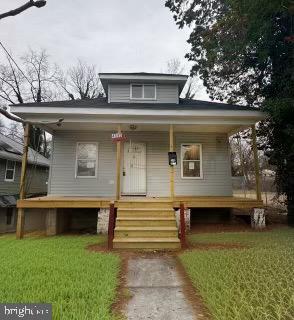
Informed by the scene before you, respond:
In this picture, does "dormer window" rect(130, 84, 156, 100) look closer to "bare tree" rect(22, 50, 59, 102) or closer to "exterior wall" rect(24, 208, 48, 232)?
"exterior wall" rect(24, 208, 48, 232)

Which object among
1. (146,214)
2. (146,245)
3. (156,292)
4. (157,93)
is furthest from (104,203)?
(157,93)

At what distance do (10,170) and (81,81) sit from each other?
53.1ft

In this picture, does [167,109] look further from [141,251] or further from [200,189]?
[141,251]

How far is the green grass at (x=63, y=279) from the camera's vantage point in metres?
3.24

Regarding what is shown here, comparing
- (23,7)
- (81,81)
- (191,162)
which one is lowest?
(191,162)

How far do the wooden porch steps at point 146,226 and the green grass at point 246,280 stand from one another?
0.91m

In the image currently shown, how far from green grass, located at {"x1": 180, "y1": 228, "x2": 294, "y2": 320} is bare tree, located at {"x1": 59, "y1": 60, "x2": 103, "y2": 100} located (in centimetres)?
2685

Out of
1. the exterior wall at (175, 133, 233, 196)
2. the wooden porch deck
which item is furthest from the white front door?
the wooden porch deck

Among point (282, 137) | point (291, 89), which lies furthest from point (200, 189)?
point (291, 89)

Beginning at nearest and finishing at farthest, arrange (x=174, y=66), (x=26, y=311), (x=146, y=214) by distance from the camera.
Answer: (x=26, y=311), (x=146, y=214), (x=174, y=66)

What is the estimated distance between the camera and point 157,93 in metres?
12.1

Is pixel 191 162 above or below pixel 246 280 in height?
above

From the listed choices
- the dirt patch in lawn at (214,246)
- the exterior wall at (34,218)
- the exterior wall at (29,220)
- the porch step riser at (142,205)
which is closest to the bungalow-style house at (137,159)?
the porch step riser at (142,205)

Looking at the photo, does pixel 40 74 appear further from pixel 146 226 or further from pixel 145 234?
pixel 145 234
